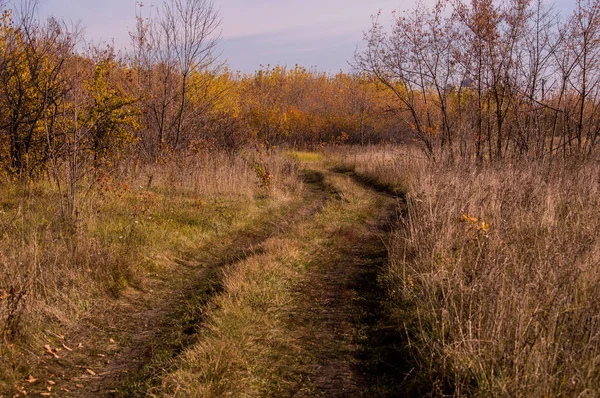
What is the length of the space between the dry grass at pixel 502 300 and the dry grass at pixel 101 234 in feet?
10.7

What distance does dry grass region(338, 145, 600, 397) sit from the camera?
2.97 metres

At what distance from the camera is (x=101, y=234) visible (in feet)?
21.9

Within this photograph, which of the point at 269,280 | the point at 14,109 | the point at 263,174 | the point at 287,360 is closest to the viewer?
the point at 287,360

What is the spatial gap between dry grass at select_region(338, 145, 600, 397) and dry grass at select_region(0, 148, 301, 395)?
128 inches

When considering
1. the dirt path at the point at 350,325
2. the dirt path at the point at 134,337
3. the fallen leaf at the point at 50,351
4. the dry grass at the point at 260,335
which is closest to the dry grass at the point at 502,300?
the dirt path at the point at 350,325

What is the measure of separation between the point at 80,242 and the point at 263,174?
6503mm

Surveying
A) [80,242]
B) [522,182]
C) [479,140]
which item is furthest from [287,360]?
[479,140]

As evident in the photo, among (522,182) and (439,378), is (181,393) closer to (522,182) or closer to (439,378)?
(439,378)

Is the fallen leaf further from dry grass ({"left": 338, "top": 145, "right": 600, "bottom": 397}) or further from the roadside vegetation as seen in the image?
dry grass ({"left": 338, "top": 145, "right": 600, "bottom": 397})

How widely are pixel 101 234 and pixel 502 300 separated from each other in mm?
5423

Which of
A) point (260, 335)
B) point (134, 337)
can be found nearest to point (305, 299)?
point (260, 335)

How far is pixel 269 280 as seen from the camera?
224 inches

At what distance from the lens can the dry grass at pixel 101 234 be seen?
168 inches

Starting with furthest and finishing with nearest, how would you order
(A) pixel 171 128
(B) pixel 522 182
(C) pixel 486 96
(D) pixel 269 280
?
(A) pixel 171 128 → (C) pixel 486 96 → (B) pixel 522 182 → (D) pixel 269 280
